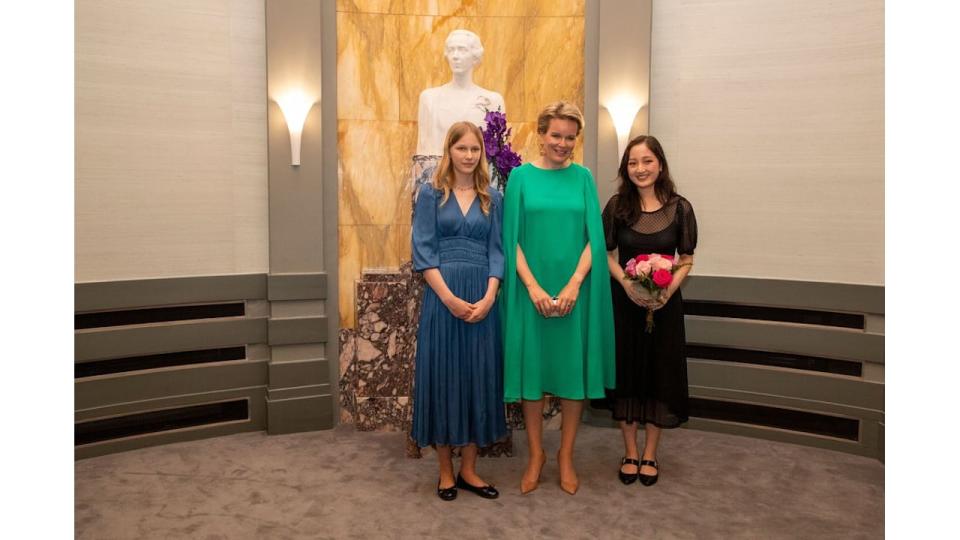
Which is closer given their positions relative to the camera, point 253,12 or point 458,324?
point 458,324

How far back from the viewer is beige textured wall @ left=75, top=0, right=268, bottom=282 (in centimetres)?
422

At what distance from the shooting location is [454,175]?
348 centimetres

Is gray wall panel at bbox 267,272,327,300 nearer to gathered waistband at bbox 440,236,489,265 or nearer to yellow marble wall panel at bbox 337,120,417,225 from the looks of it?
yellow marble wall panel at bbox 337,120,417,225

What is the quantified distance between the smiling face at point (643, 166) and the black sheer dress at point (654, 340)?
175mm

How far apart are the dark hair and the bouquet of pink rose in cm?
29

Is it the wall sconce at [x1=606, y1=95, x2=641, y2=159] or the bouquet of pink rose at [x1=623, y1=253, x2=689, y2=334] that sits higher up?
the wall sconce at [x1=606, y1=95, x2=641, y2=159]

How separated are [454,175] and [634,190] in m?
1.03

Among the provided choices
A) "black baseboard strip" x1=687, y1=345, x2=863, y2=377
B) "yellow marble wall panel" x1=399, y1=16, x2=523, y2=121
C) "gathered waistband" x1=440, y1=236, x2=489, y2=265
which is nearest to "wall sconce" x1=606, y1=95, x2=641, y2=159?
"yellow marble wall panel" x1=399, y1=16, x2=523, y2=121

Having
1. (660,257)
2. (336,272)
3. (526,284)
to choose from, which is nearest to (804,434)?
(660,257)

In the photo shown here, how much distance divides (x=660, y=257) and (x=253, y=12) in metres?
3.20

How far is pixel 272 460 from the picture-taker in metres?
4.10

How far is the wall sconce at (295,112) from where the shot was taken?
4.62m

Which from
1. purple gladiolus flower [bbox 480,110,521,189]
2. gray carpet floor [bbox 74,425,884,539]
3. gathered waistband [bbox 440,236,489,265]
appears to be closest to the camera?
gray carpet floor [bbox 74,425,884,539]

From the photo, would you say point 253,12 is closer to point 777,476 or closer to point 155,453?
point 155,453
